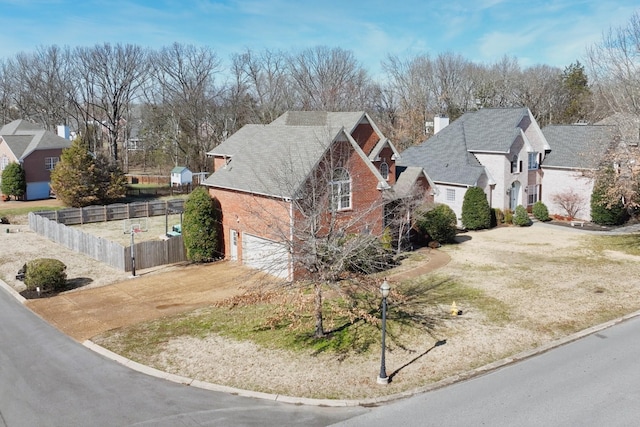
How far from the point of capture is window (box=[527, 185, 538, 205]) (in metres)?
43.2

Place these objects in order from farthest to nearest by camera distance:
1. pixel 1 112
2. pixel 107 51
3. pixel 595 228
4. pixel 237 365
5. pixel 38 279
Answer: pixel 1 112 < pixel 107 51 < pixel 595 228 < pixel 38 279 < pixel 237 365

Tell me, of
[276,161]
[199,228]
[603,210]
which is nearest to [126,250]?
[199,228]

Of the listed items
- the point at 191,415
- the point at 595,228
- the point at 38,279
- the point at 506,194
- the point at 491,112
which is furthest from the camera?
the point at 491,112

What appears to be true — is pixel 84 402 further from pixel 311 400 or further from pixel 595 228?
pixel 595 228

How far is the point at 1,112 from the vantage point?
8412cm

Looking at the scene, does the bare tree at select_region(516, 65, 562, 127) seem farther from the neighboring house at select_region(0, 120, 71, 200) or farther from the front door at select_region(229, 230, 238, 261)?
the front door at select_region(229, 230, 238, 261)

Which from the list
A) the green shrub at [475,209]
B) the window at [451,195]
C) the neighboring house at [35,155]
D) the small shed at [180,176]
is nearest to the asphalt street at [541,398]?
the green shrub at [475,209]

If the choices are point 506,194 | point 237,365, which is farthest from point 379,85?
point 237,365

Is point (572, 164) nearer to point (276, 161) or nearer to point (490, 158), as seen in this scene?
point (490, 158)

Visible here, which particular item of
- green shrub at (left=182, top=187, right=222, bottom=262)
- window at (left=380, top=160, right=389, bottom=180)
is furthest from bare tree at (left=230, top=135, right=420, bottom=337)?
window at (left=380, top=160, right=389, bottom=180)

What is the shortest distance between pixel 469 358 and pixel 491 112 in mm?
31909

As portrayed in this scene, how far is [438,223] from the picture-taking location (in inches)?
1271

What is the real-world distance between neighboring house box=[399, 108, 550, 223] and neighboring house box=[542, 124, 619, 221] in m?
0.84

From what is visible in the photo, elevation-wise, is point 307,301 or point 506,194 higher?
point 506,194
